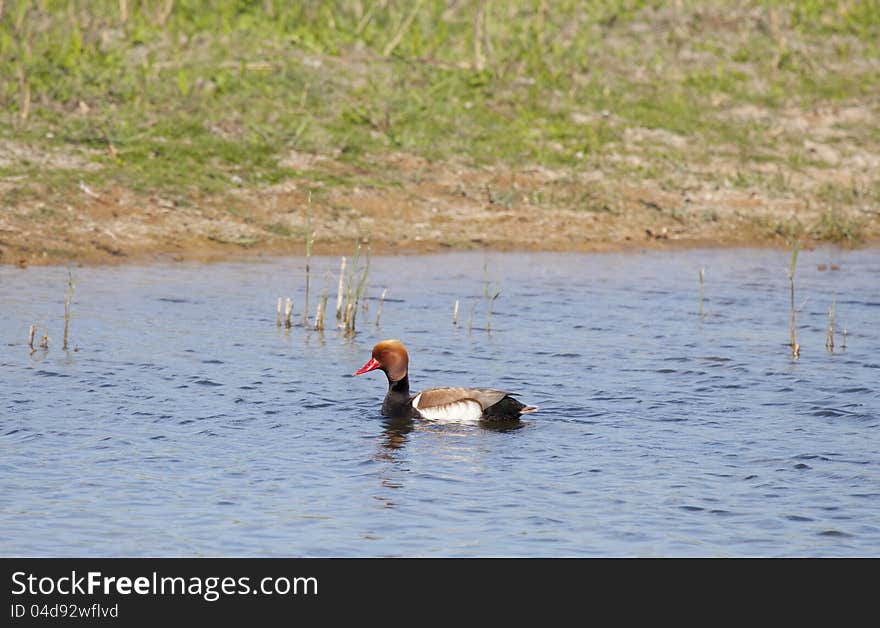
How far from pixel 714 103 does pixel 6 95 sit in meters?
13.2

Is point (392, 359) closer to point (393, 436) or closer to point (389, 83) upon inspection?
point (393, 436)

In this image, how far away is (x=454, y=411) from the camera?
13.6 metres

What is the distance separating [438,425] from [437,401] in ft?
0.72

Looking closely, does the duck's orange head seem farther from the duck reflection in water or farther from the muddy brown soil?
the muddy brown soil

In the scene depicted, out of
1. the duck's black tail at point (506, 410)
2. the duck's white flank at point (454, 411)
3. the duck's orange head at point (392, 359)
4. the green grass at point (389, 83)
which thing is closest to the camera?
the duck's black tail at point (506, 410)

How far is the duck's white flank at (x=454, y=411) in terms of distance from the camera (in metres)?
13.4

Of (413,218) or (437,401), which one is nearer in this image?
(437,401)

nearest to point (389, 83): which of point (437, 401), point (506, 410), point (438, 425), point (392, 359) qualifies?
point (392, 359)

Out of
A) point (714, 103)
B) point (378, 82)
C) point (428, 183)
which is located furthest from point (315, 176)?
point (714, 103)

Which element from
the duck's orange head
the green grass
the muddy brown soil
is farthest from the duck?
the green grass

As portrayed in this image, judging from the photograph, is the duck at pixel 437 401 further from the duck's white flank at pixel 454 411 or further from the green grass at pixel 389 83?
the green grass at pixel 389 83

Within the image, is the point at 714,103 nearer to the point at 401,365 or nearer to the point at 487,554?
the point at 401,365

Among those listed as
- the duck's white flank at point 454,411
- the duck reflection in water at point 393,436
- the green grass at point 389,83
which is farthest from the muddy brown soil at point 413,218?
the duck reflection in water at point 393,436

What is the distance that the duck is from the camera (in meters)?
13.4
